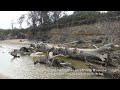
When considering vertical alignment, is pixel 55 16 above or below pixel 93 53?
above

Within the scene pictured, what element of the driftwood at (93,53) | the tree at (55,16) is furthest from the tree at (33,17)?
the driftwood at (93,53)

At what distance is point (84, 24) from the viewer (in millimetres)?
22031

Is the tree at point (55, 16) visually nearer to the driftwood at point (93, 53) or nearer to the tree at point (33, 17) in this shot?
the tree at point (33, 17)

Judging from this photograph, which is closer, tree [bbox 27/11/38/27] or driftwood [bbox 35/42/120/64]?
driftwood [bbox 35/42/120/64]

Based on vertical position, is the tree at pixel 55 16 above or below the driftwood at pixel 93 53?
above

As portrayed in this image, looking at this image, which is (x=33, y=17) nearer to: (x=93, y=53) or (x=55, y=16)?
(x=55, y=16)

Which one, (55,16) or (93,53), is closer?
(93,53)

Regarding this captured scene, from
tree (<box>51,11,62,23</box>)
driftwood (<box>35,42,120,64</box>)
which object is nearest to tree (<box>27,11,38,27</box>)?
tree (<box>51,11,62,23</box>)

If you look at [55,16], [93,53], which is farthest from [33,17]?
[93,53]

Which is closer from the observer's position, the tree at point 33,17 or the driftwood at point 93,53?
the driftwood at point 93,53

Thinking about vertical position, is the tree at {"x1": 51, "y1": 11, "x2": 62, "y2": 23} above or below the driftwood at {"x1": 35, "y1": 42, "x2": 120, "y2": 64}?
above

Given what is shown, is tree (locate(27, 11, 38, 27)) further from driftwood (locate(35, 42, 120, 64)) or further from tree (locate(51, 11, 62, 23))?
driftwood (locate(35, 42, 120, 64))
